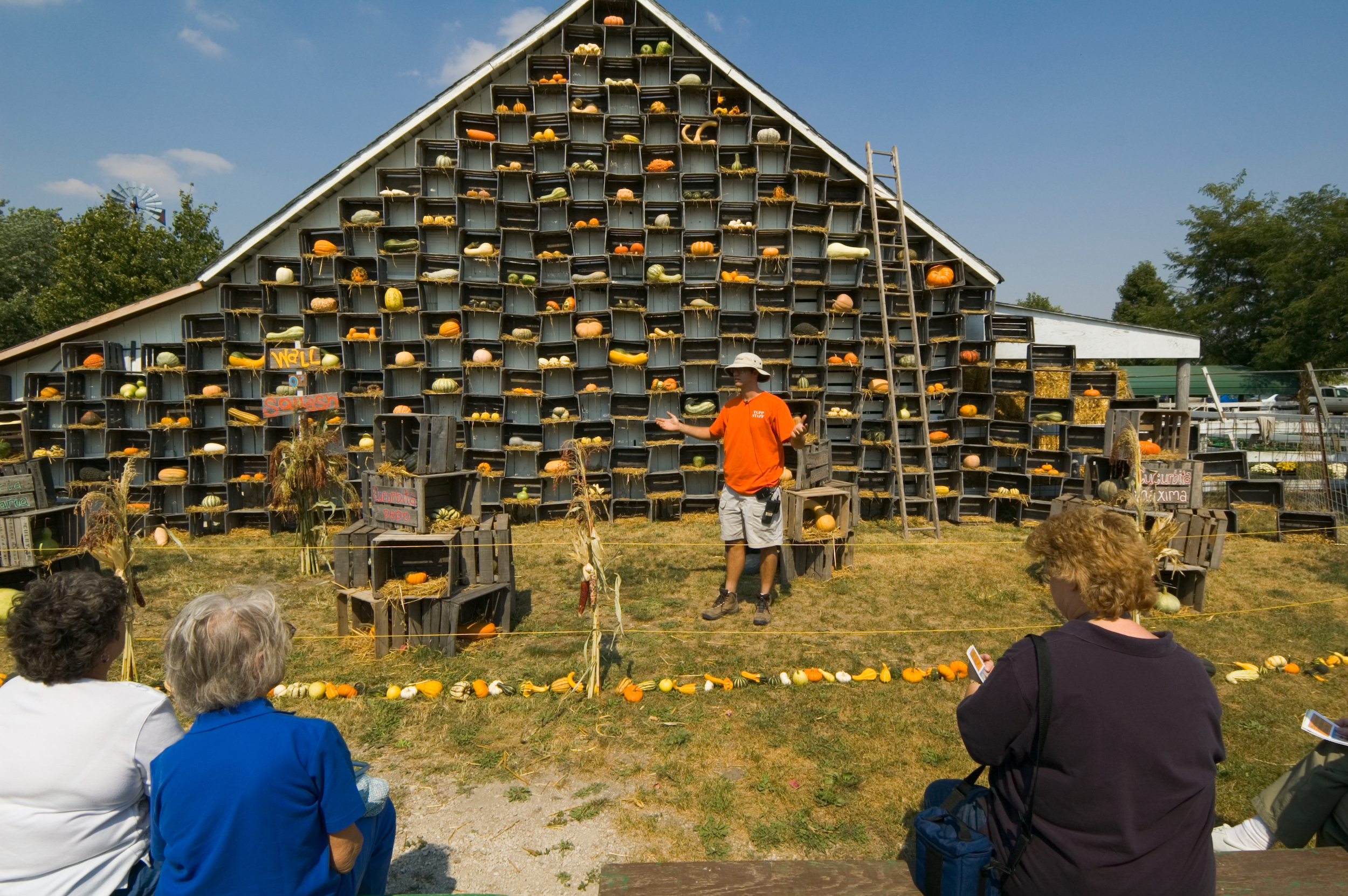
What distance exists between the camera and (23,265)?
1149 inches

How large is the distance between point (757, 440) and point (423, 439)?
2.88 metres

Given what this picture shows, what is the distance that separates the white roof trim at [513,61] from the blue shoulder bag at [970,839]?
10526mm

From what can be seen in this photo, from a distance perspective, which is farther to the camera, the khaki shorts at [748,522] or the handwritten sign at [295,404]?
the handwritten sign at [295,404]

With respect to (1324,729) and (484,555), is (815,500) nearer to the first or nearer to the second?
(484,555)

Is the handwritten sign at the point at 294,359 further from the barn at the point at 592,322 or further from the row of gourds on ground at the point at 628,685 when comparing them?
the row of gourds on ground at the point at 628,685

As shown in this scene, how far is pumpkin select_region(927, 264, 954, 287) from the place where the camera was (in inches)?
444

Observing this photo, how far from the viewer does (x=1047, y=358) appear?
11.2 meters

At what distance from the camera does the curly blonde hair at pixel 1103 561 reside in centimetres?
205

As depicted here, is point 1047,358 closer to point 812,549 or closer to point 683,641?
point 812,549

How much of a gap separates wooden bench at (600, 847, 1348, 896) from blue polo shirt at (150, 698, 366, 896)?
914 millimetres

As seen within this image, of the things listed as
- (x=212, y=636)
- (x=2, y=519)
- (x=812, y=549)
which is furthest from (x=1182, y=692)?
(x=2, y=519)

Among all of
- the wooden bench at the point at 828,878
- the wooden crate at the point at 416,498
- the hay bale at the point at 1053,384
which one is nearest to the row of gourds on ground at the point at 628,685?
the wooden crate at the point at 416,498

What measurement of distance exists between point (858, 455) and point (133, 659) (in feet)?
30.6

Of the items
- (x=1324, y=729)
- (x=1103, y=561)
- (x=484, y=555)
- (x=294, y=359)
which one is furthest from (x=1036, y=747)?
(x=294, y=359)
